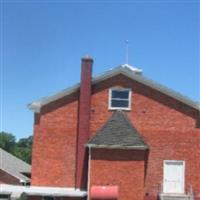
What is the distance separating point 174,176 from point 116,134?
162 inches

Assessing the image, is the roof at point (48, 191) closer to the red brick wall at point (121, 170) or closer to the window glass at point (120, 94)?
the red brick wall at point (121, 170)

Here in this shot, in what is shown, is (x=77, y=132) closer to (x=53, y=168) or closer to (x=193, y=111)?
(x=53, y=168)

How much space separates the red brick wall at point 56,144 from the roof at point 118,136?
1.76 m

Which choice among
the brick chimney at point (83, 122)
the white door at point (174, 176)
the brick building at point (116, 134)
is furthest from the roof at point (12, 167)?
the white door at point (174, 176)

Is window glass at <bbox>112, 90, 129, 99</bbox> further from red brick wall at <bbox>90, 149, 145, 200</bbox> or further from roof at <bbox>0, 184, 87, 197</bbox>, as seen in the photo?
roof at <bbox>0, 184, 87, 197</bbox>

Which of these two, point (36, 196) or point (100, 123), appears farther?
point (100, 123)

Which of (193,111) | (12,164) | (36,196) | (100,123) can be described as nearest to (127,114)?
(100,123)

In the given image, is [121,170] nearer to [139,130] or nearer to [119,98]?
[139,130]

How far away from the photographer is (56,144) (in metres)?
32.6

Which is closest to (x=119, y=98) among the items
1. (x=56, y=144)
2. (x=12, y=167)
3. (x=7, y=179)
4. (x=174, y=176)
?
(x=56, y=144)

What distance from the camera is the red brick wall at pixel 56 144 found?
3219 centimetres

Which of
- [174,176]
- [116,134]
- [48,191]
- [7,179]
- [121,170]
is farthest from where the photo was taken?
[7,179]

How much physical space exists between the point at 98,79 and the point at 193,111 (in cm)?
586

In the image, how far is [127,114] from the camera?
108 ft
